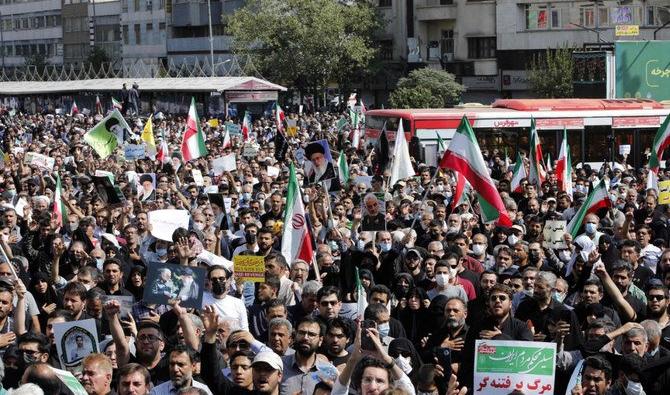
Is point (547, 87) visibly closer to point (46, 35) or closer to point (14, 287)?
point (14, 287)

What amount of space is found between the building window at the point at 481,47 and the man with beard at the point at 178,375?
55.7m

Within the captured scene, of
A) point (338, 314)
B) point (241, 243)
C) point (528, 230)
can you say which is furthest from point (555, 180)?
point (338, 314)

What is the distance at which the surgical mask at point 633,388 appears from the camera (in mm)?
7898

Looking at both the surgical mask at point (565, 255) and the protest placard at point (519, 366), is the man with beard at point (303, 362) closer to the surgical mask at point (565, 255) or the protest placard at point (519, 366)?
the protest placard at point (519, 366)

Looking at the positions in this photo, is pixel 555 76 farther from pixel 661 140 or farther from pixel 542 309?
pixel 542 309

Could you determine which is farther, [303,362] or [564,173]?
[564,173]

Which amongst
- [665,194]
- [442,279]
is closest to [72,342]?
[442,279]

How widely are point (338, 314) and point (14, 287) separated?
238 centimetres

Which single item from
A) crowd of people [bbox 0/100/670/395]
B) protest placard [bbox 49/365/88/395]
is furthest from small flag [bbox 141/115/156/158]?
protest placard [bbox 49/365/88/395]

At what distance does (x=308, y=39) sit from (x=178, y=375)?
179 ft

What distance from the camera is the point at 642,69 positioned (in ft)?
115

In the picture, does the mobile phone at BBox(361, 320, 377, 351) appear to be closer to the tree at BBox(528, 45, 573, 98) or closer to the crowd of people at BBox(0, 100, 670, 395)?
the crowd of people at BBox(0, 100, 670, 395)

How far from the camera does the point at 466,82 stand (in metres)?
63.3

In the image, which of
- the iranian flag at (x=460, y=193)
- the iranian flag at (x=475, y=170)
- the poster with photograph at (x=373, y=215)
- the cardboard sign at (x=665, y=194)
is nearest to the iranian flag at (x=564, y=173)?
the iranian flag at (x=460, y=193)
